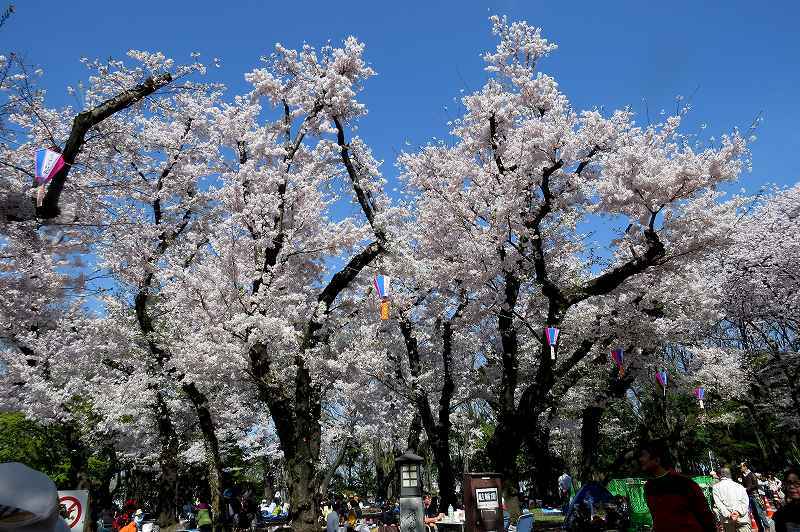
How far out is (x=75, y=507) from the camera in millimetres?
6664

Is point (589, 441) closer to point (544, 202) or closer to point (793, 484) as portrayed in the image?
point (544, 202)

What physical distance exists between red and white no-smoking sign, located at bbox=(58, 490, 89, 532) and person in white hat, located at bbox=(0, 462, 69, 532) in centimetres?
568

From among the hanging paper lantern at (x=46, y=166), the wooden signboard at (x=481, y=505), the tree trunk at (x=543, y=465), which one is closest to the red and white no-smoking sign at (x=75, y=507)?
the hanging paper lantern at (x=46, y=166)

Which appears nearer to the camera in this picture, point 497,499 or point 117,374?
point 497,499

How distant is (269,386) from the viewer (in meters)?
12.8

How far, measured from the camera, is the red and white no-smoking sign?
660cm

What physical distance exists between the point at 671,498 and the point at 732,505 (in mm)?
4768

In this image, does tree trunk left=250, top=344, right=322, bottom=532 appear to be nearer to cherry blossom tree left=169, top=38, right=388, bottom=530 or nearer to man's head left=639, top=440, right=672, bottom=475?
cherry blossom tree left=169, top=38, right=388, bottom=530

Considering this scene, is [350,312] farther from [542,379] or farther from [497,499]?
[497,499]

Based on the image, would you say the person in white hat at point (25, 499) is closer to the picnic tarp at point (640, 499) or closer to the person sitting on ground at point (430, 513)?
the picnic tarp at point (640, 499)

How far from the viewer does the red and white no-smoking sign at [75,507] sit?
6598mm

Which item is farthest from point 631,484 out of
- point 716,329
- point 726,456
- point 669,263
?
point 726,456

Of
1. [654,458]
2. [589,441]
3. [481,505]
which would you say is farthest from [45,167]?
[589,441]

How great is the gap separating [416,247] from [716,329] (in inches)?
726
